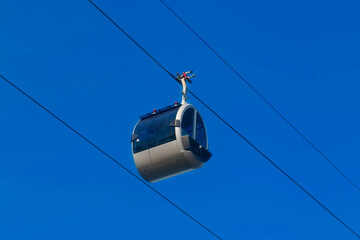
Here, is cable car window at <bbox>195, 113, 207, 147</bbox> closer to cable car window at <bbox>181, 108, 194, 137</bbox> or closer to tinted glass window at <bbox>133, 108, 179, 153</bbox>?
cable car window at <bbox>181, 108, 194, 137</bbox>

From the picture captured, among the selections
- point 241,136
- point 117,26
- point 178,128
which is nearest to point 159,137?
point 178,128

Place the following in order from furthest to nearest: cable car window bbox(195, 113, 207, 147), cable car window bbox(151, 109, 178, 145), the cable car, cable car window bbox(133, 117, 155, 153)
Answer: cable car window bbox(195, 113, 207, 147)
cable car window bbox(133, 117, 155, 153)
cable car window bbox(151, 109, 178, 145)
the cable car

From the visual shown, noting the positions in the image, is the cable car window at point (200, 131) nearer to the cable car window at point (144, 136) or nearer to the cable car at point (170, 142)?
the cable car at point (170, 142)

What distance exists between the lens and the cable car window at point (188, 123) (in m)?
27.8

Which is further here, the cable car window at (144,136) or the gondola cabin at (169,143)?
the cable car window at (144,136)

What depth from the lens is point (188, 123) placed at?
28.2 m

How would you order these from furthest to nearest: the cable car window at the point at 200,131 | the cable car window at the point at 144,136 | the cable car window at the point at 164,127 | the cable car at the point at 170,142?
the cable car window at the point at 200,131 < the cable car window at the point at 144,136 < the cable car window at the point at 164,127 < the cable car at the point at 170,142

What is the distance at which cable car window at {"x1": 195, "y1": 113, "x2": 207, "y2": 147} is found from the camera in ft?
93.7

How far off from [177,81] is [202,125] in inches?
85.7

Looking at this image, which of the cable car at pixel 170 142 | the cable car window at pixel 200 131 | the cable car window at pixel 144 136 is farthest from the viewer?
the cable car window at pixel 200 131

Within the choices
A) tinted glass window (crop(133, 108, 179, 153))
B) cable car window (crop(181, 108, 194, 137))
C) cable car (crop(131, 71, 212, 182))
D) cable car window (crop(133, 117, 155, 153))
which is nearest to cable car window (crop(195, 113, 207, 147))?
cable car (crop(131, 71, 212, 182))

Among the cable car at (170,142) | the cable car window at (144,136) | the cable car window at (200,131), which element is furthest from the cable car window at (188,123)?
the cable car window at (144,136)

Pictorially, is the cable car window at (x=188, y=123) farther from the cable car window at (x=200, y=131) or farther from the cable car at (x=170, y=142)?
the cable car window at (x=200, y=131)

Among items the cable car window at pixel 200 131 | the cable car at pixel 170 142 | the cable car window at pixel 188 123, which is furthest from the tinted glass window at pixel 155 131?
the cable car window at pixel 200 131
